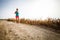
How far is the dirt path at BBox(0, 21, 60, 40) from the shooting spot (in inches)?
111

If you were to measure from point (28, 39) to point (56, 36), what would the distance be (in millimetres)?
729

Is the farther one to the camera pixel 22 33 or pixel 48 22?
pixel 48 22

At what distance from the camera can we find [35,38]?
2.89 m

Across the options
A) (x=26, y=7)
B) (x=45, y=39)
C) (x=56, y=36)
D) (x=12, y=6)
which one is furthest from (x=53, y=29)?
(x=12, y=6)

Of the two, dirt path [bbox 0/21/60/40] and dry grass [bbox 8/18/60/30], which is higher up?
dry grass [bbox 8/18/60/30]

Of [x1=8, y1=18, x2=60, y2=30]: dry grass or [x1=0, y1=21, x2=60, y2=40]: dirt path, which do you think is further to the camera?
[x1=8, y1=18, x2=60, y2=30]: dry grass

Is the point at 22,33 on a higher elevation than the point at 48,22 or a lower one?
lower

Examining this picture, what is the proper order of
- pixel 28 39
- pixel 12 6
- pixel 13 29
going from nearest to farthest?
1. pixel 28 39
2. pixel 13 29
3. pixel 12 6

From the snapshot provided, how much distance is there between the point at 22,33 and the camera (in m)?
2.95

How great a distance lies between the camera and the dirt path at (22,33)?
281 cm

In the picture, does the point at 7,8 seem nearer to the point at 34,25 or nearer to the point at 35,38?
the point at 34,25

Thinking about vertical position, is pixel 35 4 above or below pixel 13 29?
above

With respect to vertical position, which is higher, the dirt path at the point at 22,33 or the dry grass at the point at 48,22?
the dry grass at the point at 48,22

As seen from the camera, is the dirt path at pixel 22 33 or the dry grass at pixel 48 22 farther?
the dry grass at pixel 48 22
